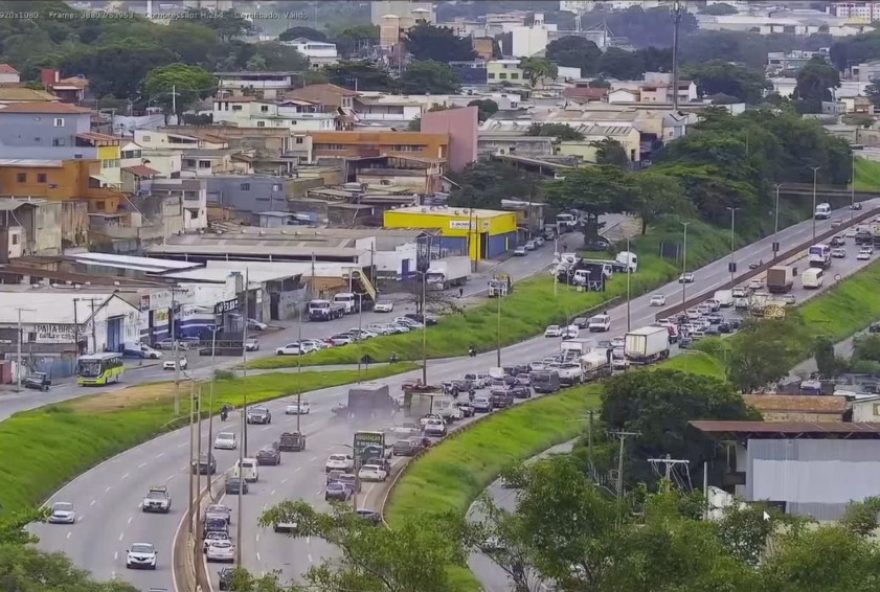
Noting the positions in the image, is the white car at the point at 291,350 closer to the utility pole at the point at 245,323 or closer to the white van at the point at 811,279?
the utility pole at the point at 245,323

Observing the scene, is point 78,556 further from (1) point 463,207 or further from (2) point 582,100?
(2) point 582,100

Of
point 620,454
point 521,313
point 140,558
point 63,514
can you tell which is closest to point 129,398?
point 63,514

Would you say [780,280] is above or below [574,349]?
below

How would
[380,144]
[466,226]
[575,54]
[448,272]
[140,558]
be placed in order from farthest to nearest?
[575,54]
[380,144]
[466,226]
[448,272]
[140,558]

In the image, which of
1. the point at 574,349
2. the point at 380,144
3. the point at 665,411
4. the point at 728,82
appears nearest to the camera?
the point at 665,411

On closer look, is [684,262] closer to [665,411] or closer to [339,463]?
[665,411]

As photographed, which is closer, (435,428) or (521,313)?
(435,428)
